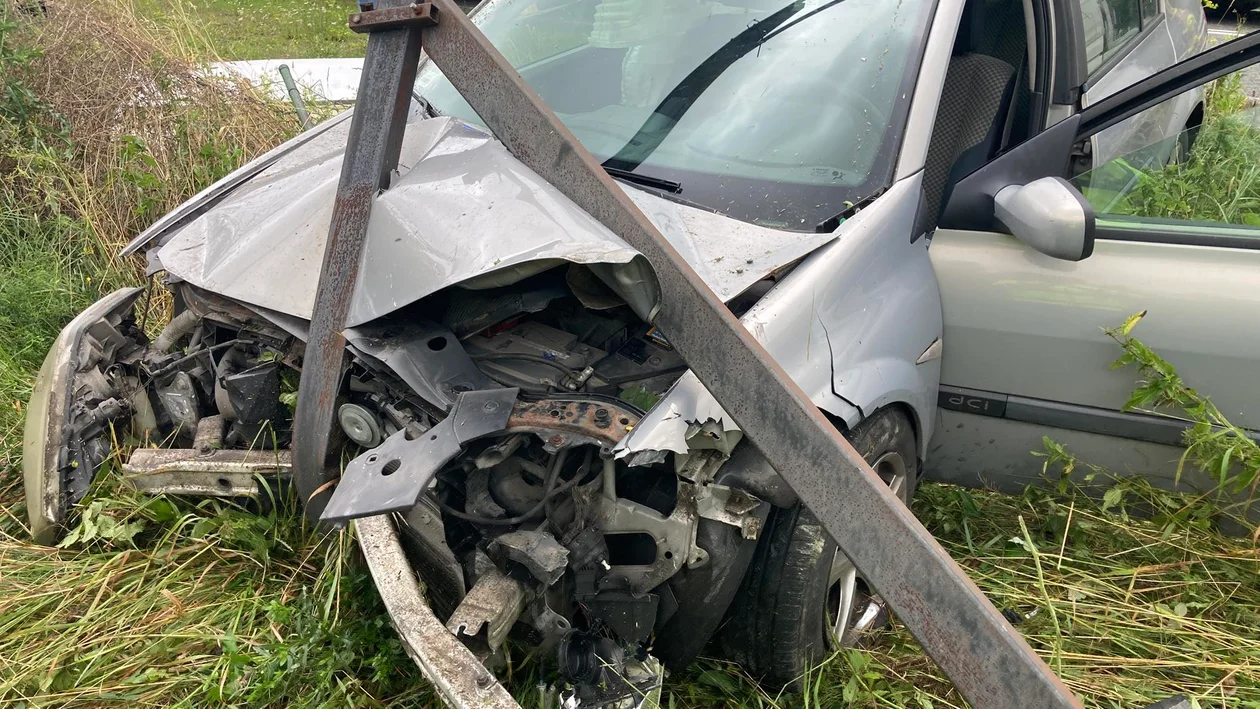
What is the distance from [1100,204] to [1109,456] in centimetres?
72

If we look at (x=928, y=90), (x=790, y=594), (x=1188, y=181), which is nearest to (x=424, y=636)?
(x=790, y=594)

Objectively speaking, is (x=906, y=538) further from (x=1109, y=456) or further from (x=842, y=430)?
(x=1109, y=456)

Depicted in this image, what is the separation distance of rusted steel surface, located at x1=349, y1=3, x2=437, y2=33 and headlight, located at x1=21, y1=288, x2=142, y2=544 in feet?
4.27

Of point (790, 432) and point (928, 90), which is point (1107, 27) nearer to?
point (928, 90)

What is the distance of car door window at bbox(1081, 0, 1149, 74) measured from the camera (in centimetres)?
291

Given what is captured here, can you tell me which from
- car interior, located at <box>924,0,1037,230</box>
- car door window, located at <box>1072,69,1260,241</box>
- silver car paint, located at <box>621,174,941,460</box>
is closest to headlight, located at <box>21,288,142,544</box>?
silver car paint, located at <box>621,174,941,460</box>

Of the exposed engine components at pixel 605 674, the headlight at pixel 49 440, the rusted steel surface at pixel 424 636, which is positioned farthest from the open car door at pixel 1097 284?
the headlight at pixel 49 440

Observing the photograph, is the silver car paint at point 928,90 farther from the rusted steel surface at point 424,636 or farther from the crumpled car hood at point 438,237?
the rusted steel surface at point 424,636

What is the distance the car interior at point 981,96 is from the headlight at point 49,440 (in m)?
2.38

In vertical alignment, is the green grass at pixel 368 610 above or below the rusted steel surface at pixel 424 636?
below

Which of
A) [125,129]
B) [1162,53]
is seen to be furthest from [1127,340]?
[125,129]

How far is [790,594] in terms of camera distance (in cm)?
192

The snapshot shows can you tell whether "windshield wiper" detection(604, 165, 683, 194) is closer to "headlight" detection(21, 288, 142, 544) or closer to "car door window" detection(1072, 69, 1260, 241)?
"car door window" detection(1072, 69, 1260, 241)

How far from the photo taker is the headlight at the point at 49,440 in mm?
2240
